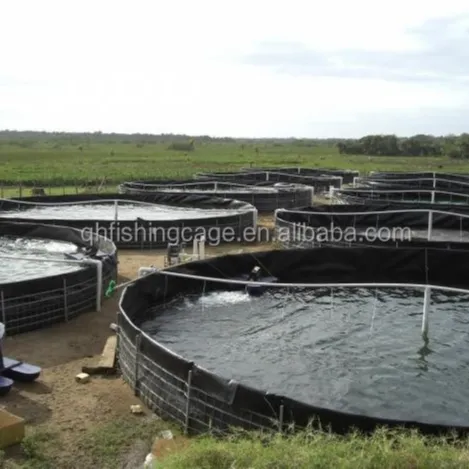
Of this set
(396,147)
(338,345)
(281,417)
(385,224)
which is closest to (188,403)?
(281,417)

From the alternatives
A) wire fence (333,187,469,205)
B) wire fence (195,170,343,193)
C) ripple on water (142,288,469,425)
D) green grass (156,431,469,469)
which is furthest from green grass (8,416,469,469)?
wire fence (195,170,343,193)

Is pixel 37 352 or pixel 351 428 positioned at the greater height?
pixel 351 428

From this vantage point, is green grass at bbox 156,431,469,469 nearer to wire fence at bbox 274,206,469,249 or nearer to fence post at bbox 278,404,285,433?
fence post at bbox 278,404,285,433

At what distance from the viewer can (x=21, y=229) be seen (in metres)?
16.7

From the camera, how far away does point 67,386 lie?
25.1 ft

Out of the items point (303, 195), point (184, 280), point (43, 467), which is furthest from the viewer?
point (303, 195)

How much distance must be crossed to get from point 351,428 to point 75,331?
575 cm

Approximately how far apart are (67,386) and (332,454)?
13.9 ft

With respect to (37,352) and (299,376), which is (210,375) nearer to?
(299,376)

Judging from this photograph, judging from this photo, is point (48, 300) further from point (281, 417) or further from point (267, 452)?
point (267, 452)

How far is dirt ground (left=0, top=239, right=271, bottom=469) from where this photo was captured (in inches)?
264

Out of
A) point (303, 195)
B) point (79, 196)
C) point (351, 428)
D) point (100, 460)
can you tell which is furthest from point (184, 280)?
point (303, 195)

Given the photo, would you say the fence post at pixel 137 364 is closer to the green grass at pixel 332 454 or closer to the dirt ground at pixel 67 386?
the dirt ground at pixel 67 386

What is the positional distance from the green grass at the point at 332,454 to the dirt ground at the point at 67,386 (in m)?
2.02
